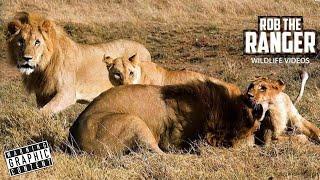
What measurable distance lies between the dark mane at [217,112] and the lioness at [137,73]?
125 cm

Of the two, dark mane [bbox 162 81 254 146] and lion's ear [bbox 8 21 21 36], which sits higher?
lion's ear [bbox 8 21 21 36]

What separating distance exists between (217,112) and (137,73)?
5.76ft

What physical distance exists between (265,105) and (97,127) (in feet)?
3.48

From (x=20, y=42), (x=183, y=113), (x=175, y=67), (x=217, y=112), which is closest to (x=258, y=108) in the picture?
(x=217, y=112)

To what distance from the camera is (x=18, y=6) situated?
14.5 meters

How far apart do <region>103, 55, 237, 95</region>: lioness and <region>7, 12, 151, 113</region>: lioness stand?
46 centimetres

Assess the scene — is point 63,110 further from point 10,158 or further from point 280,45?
point 280,45

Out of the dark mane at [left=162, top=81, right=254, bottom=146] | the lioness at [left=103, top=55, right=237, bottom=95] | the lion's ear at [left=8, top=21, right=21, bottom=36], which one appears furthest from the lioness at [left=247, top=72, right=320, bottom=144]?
the lion's ear at [left=8, top=21, right=21, bottom=36]

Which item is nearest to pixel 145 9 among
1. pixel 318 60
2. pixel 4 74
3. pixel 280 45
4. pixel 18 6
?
pixel 18 6

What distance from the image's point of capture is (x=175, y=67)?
11.4 meters

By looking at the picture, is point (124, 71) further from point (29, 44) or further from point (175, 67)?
point (175, 67)

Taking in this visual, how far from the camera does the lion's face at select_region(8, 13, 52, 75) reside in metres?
6.52

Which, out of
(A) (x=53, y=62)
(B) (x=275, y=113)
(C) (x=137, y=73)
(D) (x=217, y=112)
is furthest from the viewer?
(A) (x=53, y=62)

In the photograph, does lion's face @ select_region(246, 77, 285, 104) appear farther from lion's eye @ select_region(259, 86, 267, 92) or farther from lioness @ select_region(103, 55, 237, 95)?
lioness @ select_region(103, 55, 237, 95)
